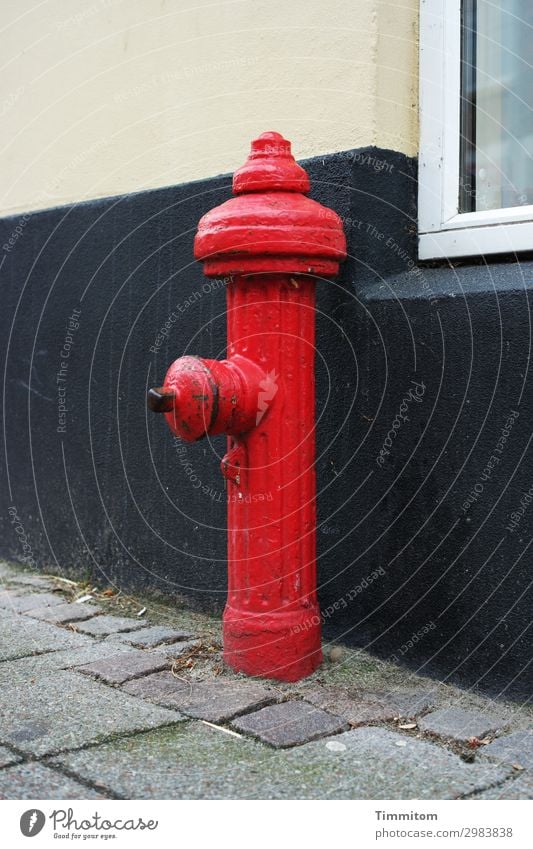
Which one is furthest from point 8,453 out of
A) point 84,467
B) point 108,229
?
point 108,229

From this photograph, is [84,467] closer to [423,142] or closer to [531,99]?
[423,142]

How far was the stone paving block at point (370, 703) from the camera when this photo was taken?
2170mm

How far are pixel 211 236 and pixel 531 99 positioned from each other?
0.90 m

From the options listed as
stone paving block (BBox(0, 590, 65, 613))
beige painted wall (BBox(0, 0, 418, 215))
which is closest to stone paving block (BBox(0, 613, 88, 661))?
stone paving block (BBox(0, 590, 65, 613))

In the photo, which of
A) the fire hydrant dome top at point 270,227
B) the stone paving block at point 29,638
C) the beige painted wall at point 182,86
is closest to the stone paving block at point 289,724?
the stone paving block at point 29,638

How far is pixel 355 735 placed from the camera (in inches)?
80.7

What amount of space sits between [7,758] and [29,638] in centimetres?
94

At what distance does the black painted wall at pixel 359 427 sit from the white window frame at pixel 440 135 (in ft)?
0.16

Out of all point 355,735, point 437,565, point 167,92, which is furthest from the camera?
point 167,92

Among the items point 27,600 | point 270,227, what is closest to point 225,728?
point 270,227

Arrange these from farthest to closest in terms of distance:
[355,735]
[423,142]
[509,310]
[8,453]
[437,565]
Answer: [8,453] < [423,142] < [437,565] < [509,310] < [355,735]

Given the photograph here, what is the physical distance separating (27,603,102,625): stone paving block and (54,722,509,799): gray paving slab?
1.06 metres

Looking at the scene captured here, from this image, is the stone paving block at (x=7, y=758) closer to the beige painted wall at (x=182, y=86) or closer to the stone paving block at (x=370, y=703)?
the stone paving block at (x=370, y=703)

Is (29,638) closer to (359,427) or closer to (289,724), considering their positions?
(289,724)
